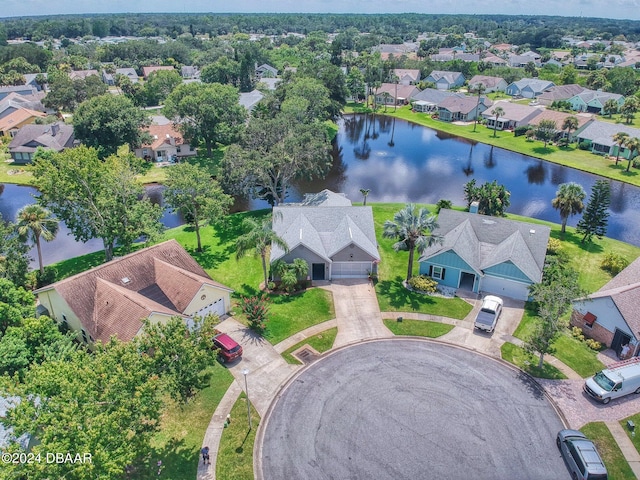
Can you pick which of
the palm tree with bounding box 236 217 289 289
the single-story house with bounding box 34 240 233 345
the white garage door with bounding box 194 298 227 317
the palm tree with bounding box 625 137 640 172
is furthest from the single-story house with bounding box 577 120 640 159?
the single-story house with bounding box 34 240 233 345

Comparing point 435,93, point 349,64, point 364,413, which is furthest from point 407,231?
point 349,64

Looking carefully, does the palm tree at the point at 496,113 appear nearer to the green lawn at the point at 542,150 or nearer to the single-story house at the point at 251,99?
the green lawn at the point at 542,150

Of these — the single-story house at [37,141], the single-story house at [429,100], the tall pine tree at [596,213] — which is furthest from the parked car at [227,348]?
the single-story house at [429,100]

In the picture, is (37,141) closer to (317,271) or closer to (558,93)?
(317,271)

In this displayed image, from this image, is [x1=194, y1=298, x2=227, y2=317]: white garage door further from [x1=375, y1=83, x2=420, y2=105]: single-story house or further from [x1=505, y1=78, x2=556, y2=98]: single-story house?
[x1=505, y1=78, x2=556, y2=98]: single-story house

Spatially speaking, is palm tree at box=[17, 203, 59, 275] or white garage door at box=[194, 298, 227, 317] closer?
white garage door at box=[194, 298, 227, 317]

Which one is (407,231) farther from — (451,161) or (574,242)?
(451,161)

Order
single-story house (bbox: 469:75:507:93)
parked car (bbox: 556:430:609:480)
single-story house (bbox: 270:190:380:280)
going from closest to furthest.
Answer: parked car (bbox: 556:430:609:480)
single-story house (bbox: 270:190:380:280)
single-story house (bbox: 469:75:507:93)
